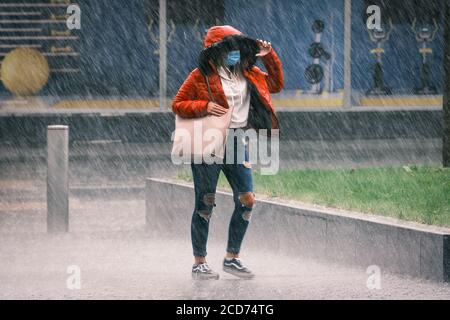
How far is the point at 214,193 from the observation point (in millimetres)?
9438

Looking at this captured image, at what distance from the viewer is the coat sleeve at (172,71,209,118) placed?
911 centimetres

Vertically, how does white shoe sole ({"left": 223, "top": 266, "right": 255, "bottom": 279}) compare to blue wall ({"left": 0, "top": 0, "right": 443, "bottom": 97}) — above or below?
below

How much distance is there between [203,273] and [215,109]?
1242 mm

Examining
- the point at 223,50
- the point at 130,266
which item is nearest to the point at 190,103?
the point at 223,50

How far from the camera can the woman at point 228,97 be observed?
9172 mm

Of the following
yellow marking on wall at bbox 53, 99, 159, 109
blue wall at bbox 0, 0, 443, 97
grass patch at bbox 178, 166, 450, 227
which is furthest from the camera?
blue wall at bbox 0, 0, 443, 97

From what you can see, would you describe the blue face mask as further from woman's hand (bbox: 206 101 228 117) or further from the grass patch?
the grass patch

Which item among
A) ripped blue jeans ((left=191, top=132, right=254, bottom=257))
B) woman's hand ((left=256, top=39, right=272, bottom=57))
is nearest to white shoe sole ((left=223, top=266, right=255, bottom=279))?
ripped blue jeans ((left=191, top=132, right=254, bottom=257))

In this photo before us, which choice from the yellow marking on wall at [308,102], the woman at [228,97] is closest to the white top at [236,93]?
the woman at [228,97]

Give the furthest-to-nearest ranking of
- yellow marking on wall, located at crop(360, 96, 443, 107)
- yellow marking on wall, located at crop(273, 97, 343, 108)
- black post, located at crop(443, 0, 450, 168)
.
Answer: yellow marking on wall, located at crop(360, 96, 443, 107), yellow marking on wall, located at crop(273, 97, 343, 108), black post, located at crop(443, 0, 450, 168)

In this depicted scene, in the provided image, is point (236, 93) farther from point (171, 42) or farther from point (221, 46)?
point (171, 42)

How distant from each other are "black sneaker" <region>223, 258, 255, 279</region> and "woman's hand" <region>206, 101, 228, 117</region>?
3.87 ft

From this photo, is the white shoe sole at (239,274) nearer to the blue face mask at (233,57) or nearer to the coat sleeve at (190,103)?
the coat sleeve at (190,103)

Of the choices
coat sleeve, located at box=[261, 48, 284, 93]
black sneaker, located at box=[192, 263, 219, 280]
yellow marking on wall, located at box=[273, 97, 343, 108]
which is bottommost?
black sneaker, located at box=[192, 263, 219, 280]
